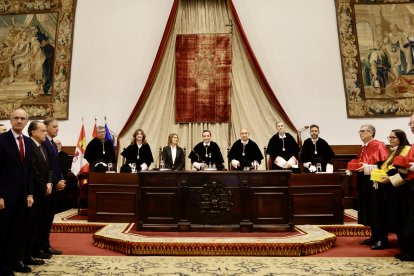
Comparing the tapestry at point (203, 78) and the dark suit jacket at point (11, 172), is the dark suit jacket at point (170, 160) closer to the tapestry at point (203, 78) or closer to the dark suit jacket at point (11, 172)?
the tapestry at point (203, 78)

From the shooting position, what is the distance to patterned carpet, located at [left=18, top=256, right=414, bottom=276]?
3.67 m

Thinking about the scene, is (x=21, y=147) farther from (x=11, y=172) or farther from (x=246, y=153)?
(x=246, y=153)

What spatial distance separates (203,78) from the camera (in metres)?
8.63

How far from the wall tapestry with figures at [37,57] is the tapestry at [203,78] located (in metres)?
2.72

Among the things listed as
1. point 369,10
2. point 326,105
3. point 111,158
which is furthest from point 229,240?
point 369,10

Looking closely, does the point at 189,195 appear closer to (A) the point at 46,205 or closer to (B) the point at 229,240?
(B) the point at 229,240

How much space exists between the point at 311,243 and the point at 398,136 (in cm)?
166

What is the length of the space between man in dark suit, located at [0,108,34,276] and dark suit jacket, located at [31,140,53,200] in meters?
0.26

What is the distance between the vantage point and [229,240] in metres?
4.57

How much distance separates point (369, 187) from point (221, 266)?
2.27m

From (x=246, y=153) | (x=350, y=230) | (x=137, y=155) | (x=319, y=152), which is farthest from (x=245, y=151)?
(x=350, y=230)

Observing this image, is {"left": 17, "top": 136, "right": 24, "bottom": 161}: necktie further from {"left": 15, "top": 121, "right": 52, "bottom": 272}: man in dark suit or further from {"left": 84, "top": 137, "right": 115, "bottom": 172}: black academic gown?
{"left": 84, "top": 137, "right": 115, "bottom": 172}: black academic gown

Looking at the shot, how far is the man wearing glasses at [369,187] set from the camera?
4.68 metres

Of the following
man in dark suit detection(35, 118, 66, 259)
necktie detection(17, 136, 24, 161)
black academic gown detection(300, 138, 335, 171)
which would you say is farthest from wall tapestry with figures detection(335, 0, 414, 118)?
necktie detection(17, 136, 24, 161)
